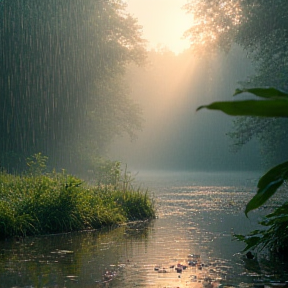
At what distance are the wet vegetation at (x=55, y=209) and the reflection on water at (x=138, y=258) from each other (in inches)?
17.4

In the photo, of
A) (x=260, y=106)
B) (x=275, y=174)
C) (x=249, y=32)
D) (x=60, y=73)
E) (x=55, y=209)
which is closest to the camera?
(x=260, y=106)

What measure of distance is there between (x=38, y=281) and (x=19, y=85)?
66.2 feet

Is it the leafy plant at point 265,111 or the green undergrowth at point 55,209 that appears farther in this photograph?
the green undergrowth at point 55,209

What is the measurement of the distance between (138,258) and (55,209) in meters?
3.63

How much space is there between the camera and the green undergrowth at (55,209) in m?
10.1

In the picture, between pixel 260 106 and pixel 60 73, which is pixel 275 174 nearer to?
pixel 260 106

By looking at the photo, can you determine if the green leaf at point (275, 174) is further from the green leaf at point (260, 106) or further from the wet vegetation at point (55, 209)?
the wet vegetation at point (55, 209)

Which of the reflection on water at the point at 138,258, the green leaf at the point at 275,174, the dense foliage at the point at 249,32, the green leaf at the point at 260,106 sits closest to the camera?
the green leaf at the point at 260,106

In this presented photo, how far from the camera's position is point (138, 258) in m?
7.70

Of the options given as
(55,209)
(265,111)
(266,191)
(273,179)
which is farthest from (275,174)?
(55,209)

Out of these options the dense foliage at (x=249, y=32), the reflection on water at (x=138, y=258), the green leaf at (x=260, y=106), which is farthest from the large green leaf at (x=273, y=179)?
the dense foliage at (x=249, y=32)

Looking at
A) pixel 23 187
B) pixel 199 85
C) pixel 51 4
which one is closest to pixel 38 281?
pixel 23 187

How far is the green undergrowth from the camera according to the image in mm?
10094

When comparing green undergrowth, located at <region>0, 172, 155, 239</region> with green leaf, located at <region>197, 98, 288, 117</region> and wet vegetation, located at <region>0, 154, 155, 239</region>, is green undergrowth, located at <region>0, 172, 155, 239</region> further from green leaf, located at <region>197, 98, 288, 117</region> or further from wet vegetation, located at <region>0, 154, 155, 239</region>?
green leaf, located at <region>197, 98, 288, 117</region>
